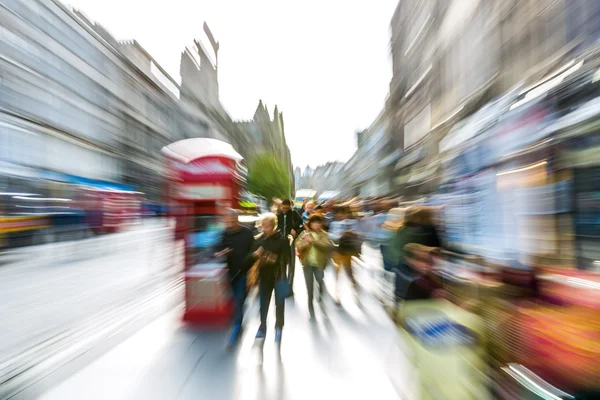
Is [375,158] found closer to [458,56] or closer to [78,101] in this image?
[458,56]

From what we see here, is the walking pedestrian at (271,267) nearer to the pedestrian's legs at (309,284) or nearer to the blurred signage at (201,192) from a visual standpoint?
the pedestrian's legs at (309,284)

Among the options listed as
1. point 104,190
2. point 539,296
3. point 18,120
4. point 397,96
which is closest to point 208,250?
point 539,296

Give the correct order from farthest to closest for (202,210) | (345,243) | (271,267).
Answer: (345,243), (202,210), (271,267)

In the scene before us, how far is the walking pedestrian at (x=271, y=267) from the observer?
431cm

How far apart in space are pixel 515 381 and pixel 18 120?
2778cm

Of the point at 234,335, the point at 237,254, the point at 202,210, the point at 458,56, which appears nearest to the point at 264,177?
the point at 458,56

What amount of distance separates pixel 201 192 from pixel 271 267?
2.25 m

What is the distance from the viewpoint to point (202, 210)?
19.1ft

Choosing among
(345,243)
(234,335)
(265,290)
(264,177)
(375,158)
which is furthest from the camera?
(264,177)

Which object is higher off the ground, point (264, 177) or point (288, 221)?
point (264, 177)

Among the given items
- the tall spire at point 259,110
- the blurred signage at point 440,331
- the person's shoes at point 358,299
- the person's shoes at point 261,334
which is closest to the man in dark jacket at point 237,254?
the person's shoes at point 261,334

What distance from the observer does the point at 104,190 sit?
17.6m

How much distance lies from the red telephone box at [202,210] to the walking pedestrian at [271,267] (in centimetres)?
78

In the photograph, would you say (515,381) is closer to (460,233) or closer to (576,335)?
(576,335)
